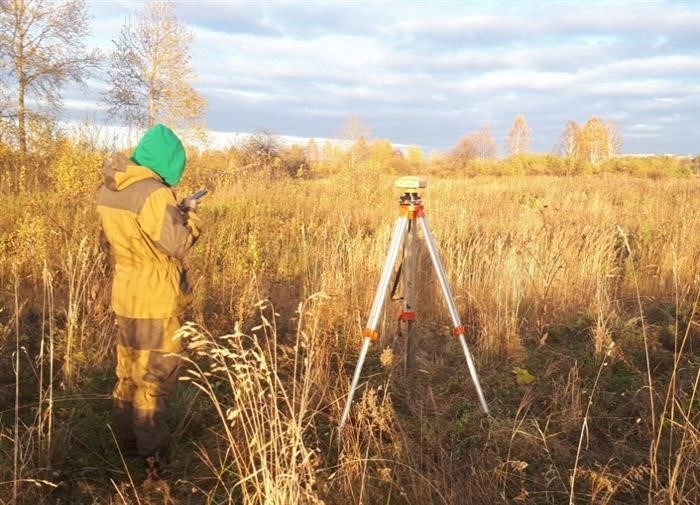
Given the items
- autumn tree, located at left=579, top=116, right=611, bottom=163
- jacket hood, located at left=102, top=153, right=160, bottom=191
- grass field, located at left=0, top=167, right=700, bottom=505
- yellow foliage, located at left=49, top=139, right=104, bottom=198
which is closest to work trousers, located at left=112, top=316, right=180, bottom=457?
grass field, located at left=0, top=167, right=700, bottom=505

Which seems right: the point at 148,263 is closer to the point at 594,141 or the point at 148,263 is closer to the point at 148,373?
the point at 148,373

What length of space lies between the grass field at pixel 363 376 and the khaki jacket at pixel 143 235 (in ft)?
1.26

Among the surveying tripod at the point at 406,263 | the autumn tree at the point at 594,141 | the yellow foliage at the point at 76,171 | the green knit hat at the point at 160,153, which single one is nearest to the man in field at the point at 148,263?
the green knit hat at the point at 160,153

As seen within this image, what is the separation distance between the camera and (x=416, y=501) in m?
2.28

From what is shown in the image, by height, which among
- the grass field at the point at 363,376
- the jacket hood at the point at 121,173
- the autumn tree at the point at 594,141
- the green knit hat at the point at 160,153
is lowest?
the grass field at the point at 363,376

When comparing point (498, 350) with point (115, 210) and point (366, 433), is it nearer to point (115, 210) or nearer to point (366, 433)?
point (366, 433)

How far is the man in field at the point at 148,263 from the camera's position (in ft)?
8.20

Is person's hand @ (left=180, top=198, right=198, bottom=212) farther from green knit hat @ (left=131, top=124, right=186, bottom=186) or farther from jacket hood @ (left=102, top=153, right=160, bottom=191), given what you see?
jacket hood @ (left=102, top=153, right=160, bottom=191)

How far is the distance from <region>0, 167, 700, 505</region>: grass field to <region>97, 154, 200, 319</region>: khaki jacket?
→ 0.38 meters

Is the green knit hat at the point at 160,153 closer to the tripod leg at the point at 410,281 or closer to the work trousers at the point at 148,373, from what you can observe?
the work trousers at the point at 148,373

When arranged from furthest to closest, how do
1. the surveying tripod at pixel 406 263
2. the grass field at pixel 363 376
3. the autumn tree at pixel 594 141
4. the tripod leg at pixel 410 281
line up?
the autumn tree at pixel 594 141, the tripod leg at pixel 410 281, the surveying tripod at pixel 406 263, the grass field at pixel 363 376

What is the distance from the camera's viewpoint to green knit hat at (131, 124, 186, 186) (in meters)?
2.58

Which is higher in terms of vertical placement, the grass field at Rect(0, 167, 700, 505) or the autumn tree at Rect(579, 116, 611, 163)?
the autumn tree at Rect(579, 116, 611, 163)

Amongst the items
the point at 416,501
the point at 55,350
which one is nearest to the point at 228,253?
the point at 55,350
